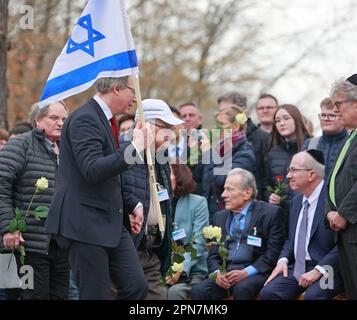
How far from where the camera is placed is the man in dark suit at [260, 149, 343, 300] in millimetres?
8117

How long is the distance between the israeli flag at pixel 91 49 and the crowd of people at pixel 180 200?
0.83 ft

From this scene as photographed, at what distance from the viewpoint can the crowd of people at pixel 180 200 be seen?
6.34 meters

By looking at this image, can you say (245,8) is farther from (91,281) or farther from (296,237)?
(91,281)

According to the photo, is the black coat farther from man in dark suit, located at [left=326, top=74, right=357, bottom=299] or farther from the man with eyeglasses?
the man with eyeglasses

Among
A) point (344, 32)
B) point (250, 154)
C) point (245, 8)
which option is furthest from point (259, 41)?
point (250, 154)

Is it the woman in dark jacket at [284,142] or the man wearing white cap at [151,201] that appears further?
the woman in dark jacket at [284,142]

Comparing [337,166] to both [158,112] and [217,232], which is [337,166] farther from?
[217,232]

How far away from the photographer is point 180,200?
9.48 metres

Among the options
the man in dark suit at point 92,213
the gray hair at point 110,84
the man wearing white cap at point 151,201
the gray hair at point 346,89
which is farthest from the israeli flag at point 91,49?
the gray hair at point 346,89

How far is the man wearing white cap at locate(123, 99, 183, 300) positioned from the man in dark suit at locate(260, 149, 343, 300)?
4.22ft

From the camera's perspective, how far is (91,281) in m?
6.33

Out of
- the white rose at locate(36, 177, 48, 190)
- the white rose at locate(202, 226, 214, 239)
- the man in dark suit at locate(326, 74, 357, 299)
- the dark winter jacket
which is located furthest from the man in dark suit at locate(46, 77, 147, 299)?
the white rose at locate(202, 226, 214, 239)

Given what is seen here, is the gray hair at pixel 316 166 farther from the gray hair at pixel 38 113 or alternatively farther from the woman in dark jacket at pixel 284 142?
the gray hair at pixel 38 113
